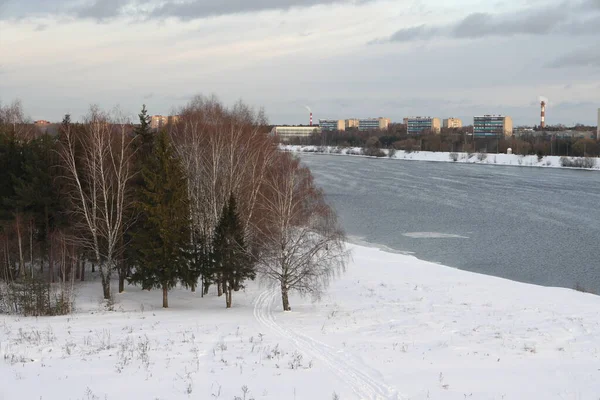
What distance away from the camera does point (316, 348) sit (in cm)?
1391

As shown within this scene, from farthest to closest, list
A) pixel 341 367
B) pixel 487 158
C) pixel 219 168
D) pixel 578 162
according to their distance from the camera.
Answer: pixel 487 158 < pixel 578 162 < pixel 219 168 < pixel 341 367

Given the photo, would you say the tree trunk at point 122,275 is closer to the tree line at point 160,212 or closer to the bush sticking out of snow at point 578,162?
the tree line at point 160,212

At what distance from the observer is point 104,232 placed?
23.7 metres

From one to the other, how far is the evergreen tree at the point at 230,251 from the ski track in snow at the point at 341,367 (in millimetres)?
3184

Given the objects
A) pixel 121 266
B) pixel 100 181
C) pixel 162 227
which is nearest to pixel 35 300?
pixel 121 266

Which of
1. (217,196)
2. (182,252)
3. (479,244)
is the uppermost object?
(217,196)

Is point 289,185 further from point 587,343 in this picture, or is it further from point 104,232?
point 587,343

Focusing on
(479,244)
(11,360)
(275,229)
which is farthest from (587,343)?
(479,244)

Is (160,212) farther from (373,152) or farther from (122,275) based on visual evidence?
(373,152)

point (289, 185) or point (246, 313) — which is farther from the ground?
point (289, 185)

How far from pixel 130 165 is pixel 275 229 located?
759cm

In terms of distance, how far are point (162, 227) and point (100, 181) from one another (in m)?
4.44

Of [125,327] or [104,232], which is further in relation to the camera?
[104,232]

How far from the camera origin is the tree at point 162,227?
21.2m
